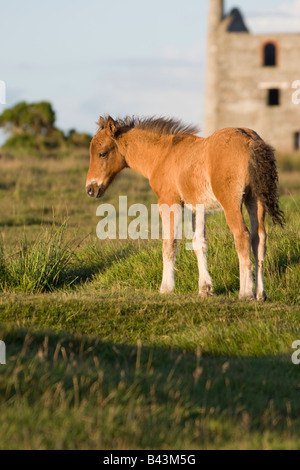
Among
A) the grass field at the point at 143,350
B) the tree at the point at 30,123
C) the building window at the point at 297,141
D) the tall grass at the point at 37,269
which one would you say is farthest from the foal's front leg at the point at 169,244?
the building window at the point at 297,141

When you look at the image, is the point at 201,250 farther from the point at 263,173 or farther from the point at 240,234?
the point at 263,173

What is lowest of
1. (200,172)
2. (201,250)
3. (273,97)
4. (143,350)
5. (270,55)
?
(143,350)

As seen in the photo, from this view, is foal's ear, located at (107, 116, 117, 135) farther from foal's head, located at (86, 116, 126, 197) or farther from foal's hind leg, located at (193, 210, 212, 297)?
foal's hind leg, located at (193, 210, 212, 297)

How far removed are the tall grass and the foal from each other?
126cm

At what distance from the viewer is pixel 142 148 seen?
11016mm

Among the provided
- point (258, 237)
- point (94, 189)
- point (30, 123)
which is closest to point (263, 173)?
point (258, 237)


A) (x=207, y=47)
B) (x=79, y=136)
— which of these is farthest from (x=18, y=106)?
(x=207, y=47)

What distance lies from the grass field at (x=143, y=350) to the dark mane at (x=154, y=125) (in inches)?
80.1

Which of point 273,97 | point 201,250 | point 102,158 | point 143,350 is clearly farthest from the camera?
point 273,97

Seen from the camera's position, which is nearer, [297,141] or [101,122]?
[101,122]

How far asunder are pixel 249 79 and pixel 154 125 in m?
46.7

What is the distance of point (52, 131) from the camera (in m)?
53.5

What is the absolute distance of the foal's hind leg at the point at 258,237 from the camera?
9750 millimetres

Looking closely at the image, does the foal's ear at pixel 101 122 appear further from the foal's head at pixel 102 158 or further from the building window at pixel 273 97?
the building window at pixel 273 97
